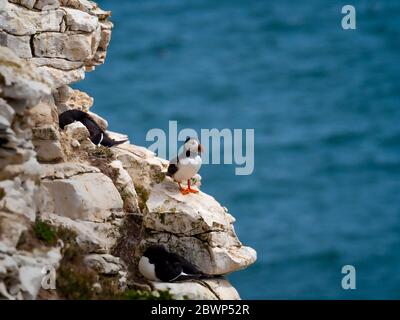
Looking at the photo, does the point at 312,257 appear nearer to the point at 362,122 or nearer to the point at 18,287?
the point at 362,122

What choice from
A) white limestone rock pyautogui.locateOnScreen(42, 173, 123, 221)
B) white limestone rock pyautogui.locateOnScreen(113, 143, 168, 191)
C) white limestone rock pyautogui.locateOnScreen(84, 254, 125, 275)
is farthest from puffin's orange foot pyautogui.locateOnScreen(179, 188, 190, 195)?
white limestone rock pyautogui.locateOnScreen(84, 254, 125, 275)

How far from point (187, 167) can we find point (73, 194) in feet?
9.81

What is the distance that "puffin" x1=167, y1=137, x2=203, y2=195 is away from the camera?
105ft

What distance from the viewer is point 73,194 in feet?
100

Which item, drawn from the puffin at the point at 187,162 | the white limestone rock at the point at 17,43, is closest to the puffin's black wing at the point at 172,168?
the puffin at the point at 187,162

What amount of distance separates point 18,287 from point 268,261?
66.4 m

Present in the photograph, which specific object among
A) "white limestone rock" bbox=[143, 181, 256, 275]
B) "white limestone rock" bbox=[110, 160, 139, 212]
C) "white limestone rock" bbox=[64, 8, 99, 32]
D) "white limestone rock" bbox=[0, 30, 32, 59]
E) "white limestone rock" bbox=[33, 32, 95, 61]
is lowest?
"white limestone rock" bbox=[143, 181, 256, 275]

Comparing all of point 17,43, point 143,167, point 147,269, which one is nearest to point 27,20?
point 17,43

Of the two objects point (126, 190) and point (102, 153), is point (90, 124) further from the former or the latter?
point (126, 190)

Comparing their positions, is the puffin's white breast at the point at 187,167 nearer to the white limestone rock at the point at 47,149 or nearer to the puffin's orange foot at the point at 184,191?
the puffin's orange foot at the point at 184,191

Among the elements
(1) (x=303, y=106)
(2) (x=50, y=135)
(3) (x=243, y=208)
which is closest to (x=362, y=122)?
(1) (x=303, y=106)

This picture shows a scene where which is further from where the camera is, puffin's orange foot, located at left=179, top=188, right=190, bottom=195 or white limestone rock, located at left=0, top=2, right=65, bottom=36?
puffin's orange foot, located at left=179, top=188, right=190, bottom=195

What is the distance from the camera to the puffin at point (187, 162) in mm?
32031

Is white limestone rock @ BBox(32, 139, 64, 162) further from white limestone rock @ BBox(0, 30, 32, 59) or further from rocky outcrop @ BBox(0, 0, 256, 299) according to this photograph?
white limestone rock @ BBox(0, 30, 32, 59)
